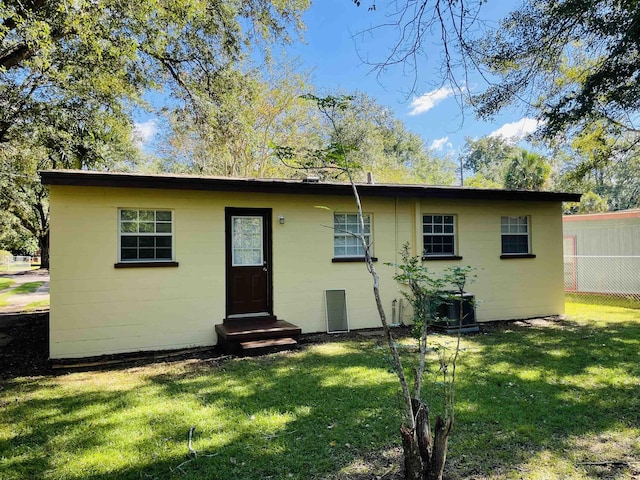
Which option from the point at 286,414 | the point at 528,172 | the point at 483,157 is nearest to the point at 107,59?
the point at 286,414

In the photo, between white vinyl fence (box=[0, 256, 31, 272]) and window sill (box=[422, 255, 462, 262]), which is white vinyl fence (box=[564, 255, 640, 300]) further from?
white vinyl fence (box=[0, 256, 31, 272])

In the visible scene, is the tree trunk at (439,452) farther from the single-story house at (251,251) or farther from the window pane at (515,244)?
the window pane at (515,244)

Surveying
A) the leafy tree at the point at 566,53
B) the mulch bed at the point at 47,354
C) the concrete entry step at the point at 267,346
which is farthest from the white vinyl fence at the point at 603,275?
the concrete entry step at the point at 267,346

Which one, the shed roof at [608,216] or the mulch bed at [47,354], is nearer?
the mulch bed at [47,354]

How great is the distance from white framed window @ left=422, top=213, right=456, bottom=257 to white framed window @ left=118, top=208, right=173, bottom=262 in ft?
17.3

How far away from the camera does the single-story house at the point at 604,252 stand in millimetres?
12688

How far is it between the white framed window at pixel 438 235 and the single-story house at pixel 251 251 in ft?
0.09

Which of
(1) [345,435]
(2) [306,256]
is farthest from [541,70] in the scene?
(1) [345,435]

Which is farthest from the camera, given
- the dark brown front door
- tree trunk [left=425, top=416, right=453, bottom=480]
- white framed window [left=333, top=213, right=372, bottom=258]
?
white framed window [left=333, top=213, right=372, bottom=258]

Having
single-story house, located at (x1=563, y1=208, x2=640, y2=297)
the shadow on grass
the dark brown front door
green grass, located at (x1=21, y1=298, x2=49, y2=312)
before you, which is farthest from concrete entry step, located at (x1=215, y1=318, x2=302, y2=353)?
single-story house, located at (x1=563, y1=208, x2=640, y2=297)

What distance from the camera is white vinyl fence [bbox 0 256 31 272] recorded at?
96.4 ft

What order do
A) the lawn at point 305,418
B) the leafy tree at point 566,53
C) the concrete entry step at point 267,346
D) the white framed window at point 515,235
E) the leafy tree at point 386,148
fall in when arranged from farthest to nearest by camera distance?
1. the leafy tree at point 386,148
2. the white framed window at point 515,235
3. the concrete entry step at point 267,346
4. the leafy tree at point 566,53
5. the lawn at point 305,418

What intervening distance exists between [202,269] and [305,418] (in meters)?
3.96

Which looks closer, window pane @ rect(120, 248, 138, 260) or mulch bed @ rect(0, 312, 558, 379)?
mulch bed @ rect(0, 312, 558, 379)
